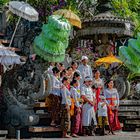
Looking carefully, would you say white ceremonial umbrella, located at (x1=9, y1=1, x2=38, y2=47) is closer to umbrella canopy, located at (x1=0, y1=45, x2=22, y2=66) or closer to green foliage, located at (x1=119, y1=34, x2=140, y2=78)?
umbrella canopy, located at (x1=0, y1=45, x2=22, y2=66)

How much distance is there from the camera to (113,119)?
56.4 ft

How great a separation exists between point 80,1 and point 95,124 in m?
14.3

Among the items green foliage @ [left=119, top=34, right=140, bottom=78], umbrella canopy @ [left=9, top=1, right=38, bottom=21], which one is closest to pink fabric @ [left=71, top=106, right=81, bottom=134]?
green foliage @ [left=119, top=34, right=140, bottom=78]

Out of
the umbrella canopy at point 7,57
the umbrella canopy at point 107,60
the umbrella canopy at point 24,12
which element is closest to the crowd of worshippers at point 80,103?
the umbrella canopy at point 7,57

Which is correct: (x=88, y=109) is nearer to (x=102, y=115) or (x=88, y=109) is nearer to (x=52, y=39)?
(x=102, y=115)

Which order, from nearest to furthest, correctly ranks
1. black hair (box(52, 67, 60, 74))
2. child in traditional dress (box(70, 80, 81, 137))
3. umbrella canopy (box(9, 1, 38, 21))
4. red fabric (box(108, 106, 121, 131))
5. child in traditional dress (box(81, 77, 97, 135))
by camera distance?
child in traditional dress (box(70, 80, 81, 137)) < black hair (box(52, 67, 60, 74)) < child in traditional dress (box(81, 77, 97, 135)) < red fabric (box(108, 106, 121, 131)) < umbrella canopy (box(9, 1, 38, 21))

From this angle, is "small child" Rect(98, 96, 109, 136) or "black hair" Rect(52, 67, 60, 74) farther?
"small child" Rect(98, 96, 109, 136)

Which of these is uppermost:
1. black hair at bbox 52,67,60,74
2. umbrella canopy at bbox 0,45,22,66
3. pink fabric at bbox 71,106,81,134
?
umbrella canopy at bbox 0,45,22,66

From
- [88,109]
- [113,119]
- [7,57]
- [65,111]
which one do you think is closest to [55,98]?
[65,111]

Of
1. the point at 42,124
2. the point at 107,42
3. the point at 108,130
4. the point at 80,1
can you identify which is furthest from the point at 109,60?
the point at 80,1

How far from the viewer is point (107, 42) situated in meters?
22.3

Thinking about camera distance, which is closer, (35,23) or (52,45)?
(52,45)

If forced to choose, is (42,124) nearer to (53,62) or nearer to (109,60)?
(53,62)

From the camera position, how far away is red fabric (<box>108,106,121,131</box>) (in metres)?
17.0
